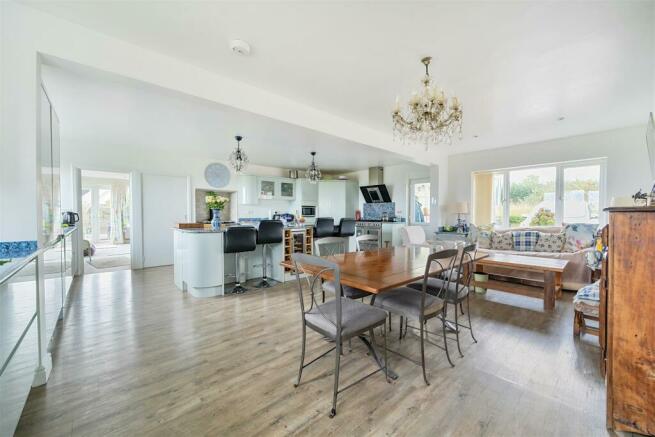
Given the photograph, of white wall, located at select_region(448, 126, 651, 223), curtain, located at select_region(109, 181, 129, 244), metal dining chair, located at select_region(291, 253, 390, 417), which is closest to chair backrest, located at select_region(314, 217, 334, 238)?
white wall, located at select_region(448, 126, 651, 223)

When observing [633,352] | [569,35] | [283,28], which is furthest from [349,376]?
[569,35]

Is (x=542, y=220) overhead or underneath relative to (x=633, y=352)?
overhead

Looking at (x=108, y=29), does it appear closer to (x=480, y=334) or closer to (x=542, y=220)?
(x=480, y=334)

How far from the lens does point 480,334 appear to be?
2.45 m

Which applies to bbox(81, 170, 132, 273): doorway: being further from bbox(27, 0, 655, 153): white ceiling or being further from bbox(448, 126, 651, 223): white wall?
bbox(448, 126, 651, 223): white wall

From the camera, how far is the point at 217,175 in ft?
20.3

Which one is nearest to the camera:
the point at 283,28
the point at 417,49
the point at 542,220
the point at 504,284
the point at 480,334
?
the point at 283,28

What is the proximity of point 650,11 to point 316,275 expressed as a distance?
2.64m

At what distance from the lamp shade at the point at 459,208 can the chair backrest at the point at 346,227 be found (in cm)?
201

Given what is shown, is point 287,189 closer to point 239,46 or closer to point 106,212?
point 239,46

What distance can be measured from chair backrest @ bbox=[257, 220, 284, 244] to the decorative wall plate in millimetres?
2937

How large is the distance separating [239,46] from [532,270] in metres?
3.70

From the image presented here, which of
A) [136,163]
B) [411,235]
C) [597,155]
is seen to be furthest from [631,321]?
[136,163]

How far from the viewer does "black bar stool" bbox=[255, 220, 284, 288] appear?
3.87 m
